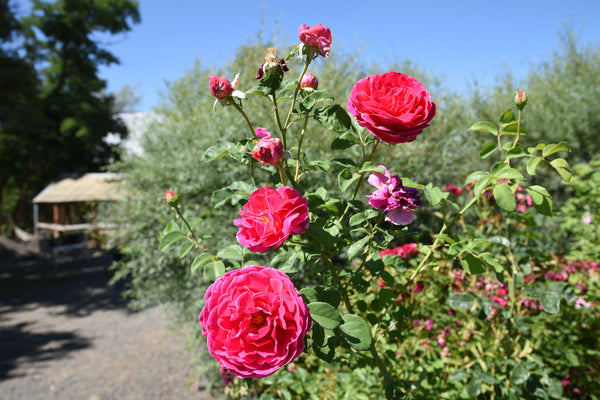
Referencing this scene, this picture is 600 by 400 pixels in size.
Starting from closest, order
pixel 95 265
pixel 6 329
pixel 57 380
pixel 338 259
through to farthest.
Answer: pixel 338 259
pixel 57 380
pixel 6 329
pixel 95 265

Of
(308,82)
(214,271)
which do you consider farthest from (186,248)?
(308,82)

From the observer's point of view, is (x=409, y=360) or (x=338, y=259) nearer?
(x=409, y=360)

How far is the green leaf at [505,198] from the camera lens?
80cm

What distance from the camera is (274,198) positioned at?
702mm

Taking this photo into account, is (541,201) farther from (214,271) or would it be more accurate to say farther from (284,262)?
(214,271)

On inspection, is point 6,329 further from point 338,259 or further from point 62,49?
point 62,49

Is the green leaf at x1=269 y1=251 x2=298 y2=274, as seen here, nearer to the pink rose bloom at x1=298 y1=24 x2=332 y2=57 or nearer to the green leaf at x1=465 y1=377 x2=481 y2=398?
the pink rose bloom at x1=298 y1=24 x2=332 y2=57

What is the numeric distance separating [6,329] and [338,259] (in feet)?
16.2

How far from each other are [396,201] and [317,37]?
16.2 inches

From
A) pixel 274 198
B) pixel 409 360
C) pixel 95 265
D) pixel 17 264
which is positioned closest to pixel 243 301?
pixel 274 198

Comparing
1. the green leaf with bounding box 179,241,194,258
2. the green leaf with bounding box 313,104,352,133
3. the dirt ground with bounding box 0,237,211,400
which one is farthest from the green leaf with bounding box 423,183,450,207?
the dirt ground with bounding box 0,237,211,400

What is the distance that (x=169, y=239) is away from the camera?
1007 mm

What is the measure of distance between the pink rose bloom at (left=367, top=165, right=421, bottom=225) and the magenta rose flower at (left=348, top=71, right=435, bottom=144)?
0.45 feet

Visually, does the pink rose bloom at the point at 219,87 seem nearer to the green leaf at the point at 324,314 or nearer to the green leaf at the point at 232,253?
the green leaf at the point at 232,253
